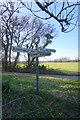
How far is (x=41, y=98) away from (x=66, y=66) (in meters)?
0.49

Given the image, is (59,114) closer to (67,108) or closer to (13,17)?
(67,108)

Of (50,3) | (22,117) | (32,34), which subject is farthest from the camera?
(32,34)

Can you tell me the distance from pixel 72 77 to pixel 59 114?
2.45 feet

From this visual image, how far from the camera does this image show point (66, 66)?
3305 millimetres

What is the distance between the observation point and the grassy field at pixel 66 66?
10.8ft

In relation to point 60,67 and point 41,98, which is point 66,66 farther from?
point 41,98

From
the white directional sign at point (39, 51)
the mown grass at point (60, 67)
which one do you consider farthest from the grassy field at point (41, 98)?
the white directional sign at point (39, 51)

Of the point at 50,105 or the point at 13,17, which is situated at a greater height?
the point at 13,17

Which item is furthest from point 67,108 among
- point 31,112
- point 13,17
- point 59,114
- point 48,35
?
point 13,17

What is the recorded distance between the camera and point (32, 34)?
3.59m

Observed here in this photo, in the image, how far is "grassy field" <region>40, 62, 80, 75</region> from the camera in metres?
3.28

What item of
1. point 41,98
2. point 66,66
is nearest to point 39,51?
point 66,66

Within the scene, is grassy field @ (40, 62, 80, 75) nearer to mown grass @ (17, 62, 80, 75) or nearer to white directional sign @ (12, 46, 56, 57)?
mown grass @ (17, 62, 80, 75)

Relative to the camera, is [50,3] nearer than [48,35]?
Yes
